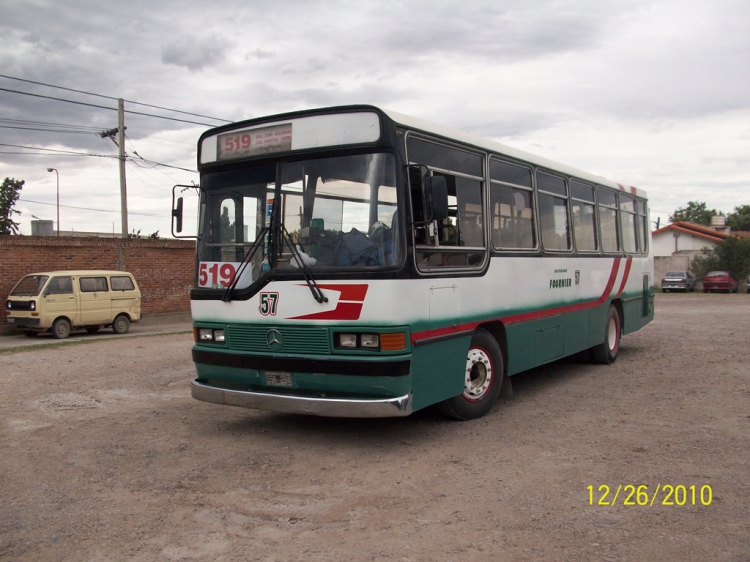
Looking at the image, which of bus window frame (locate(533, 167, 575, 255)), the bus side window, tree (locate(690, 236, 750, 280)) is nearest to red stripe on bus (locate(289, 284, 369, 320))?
the bus side window

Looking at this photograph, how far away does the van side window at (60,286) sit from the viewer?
18.8 metres

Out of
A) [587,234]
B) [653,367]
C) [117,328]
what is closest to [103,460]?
[587,234]

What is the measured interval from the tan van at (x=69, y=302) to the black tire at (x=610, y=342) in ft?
46.4

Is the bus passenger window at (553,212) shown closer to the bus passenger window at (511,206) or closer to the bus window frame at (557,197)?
the bus window frame at (557,197)

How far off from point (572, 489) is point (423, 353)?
1.72m

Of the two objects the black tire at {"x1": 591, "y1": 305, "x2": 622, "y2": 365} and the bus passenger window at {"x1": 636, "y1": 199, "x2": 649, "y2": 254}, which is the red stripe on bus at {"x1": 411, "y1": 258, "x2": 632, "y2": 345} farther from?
the bus passenger window at {"x1": 636, "y1": 199, "x2": 649, "y2": 254}

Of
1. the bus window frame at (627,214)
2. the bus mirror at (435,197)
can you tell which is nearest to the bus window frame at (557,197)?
the bus window frame at (627,214)

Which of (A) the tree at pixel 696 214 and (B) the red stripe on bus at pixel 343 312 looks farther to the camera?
(A) the tree at pixel 696 214

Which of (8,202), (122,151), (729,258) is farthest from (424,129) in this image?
(729,258)

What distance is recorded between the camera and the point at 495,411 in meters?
7.77

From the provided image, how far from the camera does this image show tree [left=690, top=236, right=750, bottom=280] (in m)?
43.2

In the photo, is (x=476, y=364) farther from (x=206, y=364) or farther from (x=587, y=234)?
(x=587, y=234)

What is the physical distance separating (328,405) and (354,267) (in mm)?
1182
